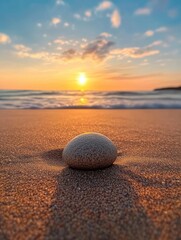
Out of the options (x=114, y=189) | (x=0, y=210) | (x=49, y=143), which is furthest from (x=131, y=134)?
(x=0, y=210)

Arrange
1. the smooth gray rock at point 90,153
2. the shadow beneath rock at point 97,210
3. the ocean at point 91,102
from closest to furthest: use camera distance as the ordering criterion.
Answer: the shadow beneath rock at point 97,210
the smooth gray rock at point 90,153
the ocean at point 91,102

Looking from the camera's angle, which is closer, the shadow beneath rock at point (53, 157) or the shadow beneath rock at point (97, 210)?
the shadow beneath rock at point (97, 210)

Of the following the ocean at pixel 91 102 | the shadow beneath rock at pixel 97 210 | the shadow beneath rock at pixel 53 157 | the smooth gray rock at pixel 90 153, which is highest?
the ocean at pixel 91 102

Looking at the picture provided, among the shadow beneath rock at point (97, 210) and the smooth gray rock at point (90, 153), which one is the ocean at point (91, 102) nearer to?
the smooth gray rock at point (90, 153)

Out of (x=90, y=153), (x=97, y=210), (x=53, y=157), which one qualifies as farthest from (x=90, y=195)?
(x=53, y=157)

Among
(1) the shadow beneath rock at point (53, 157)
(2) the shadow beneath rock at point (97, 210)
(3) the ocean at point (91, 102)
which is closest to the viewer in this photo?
(2) the shadow beneath rock at point (97, 210)

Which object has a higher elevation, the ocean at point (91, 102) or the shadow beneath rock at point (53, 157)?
the ocean at point (91, 102)

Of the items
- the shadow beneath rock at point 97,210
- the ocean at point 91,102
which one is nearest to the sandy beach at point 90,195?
the shadow beneath rock at point 97,210
